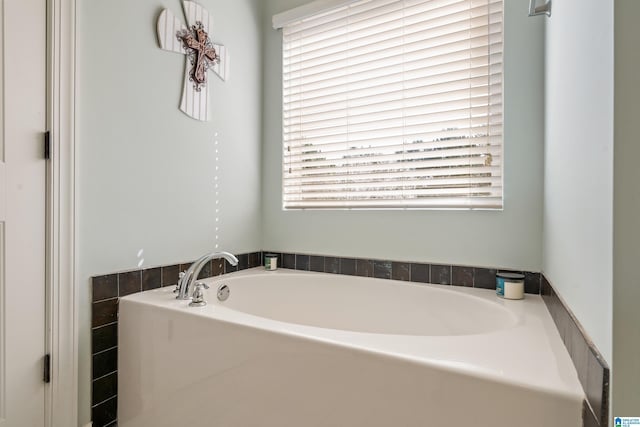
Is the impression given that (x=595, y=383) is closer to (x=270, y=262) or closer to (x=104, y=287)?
(x=104, y=287)

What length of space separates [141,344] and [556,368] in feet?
4.72

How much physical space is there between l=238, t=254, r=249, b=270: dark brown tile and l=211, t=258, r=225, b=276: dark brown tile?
0.14 metres

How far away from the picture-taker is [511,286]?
1459mm

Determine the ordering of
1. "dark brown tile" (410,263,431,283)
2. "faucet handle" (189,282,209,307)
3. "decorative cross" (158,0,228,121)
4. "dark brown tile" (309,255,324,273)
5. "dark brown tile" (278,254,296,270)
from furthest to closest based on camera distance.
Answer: "dark brown tile" (278,254,296,270) < "dark brown tile" (309,255,324,273) < "dark brown tile" (410,263,431,283) < "decorative cross" (158,0,228,121) < "faucet handle" (189,282,209,307)

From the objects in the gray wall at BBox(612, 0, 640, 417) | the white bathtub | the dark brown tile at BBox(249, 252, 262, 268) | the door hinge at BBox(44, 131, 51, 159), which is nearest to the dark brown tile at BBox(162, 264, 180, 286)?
the white bathtub

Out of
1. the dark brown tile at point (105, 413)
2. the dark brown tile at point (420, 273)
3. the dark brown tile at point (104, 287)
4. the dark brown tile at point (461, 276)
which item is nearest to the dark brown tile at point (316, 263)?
Answer: the dark brown tile at point (420, 273)

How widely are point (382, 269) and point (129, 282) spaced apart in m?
1.29

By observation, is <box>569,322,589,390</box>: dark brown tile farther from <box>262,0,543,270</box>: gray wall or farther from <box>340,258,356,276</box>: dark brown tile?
<box>340,258,356,276</box>: dark brown tile

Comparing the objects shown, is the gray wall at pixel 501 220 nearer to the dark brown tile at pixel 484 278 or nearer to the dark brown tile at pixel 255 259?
the dark brown tile at pixel 484 278

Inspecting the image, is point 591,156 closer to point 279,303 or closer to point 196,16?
point 279,303

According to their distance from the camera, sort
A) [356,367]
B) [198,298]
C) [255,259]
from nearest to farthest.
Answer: [356,367], [198,298], [255,259]

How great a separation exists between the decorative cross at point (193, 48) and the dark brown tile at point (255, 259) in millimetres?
927

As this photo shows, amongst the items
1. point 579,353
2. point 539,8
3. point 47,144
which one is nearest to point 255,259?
point 47,144

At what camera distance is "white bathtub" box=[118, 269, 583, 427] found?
0.74 metres
